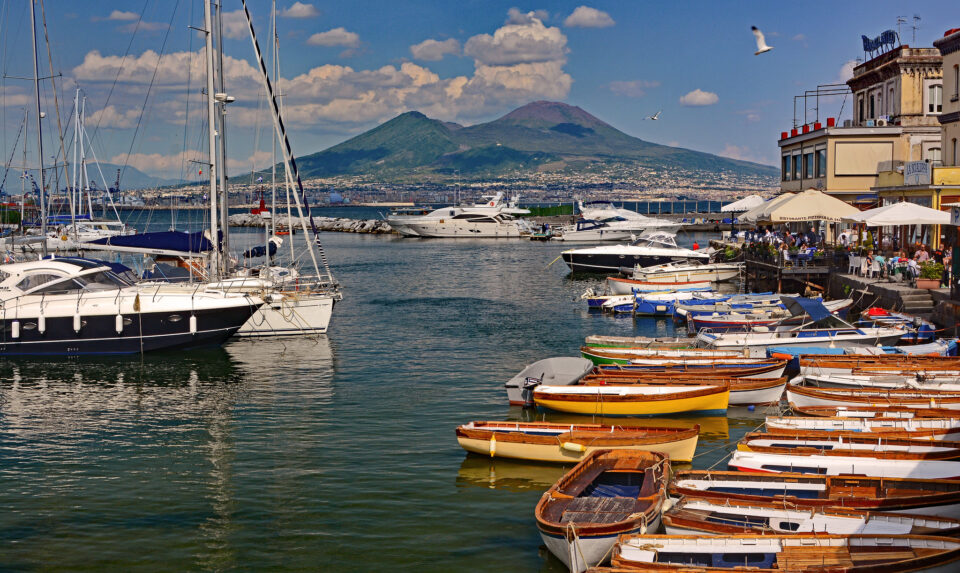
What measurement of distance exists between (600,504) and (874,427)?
7.72 metres

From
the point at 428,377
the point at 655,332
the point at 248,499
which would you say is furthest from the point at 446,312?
the point at 248,499

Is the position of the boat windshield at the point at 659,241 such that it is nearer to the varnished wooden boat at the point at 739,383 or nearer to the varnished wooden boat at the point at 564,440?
the varnished wooden boat at the point at 739,383

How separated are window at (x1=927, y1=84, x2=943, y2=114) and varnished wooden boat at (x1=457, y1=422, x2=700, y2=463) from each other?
42.9 metres

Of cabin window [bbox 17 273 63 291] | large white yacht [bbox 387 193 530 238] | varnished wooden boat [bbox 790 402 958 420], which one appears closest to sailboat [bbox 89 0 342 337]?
cabin window [bbox 17 273 63 291]

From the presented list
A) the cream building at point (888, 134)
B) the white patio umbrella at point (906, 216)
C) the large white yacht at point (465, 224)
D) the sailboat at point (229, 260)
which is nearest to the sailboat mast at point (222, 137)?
the sailboat at point (229, 260)

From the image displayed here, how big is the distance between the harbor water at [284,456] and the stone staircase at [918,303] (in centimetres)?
939

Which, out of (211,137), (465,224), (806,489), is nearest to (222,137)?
(211,137)

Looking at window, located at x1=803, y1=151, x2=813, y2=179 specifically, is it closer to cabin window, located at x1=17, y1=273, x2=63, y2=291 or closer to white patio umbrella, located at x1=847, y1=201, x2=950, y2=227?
white patio umbrella, located at x1=847, y1=201, x2=950, y2=227

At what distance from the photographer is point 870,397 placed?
22.0m

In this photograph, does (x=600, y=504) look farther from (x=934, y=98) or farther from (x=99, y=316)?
(x=934, y=98)

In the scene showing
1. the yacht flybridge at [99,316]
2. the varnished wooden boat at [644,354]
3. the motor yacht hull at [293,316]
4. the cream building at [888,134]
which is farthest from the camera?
the cream building at [888,134]

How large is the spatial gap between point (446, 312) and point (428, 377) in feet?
52.4

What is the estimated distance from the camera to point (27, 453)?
71.5ft

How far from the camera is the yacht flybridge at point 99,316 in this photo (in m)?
32.1
